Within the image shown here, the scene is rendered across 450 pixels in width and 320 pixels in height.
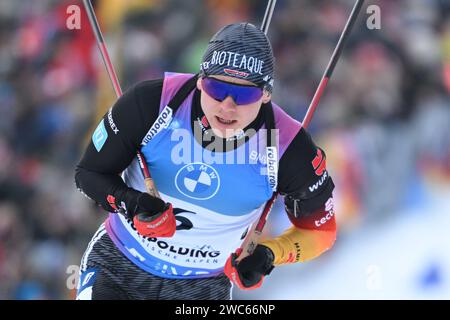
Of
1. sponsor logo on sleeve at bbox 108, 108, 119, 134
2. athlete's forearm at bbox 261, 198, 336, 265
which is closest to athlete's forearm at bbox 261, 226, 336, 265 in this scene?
athlete's forearm at bbox 261, 198, 336, 265

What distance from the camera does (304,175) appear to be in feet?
14.9

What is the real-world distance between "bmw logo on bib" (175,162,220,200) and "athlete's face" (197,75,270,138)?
0.20 metres

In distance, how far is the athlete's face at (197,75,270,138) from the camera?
14.1 ft

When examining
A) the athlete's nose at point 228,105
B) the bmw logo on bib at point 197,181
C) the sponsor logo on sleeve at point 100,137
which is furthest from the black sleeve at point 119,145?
the athlete's nose at point 228,105

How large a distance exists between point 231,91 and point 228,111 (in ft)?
0.28

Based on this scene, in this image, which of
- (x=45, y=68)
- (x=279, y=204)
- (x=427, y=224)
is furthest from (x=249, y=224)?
(x=45, y=68)

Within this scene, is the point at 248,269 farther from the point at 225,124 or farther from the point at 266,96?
the point at 266,96

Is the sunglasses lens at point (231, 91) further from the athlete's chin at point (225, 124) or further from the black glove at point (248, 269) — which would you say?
the black glove at point (248, 269)

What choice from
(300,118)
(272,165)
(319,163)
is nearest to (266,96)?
(272,165)

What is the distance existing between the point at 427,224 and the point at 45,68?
369 cm

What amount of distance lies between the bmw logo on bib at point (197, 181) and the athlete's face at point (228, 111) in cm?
20
